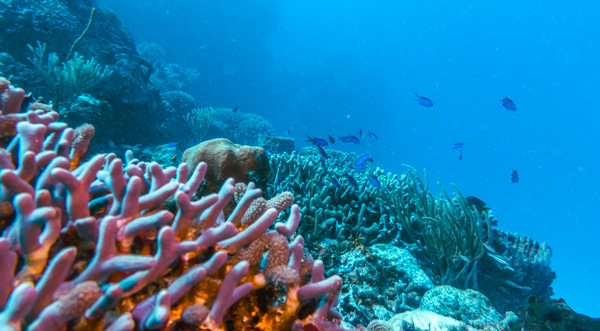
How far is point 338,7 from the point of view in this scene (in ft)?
330

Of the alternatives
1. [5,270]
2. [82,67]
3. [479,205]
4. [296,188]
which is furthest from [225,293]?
[82,67]

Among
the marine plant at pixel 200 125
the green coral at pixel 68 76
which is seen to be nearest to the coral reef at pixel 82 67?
the green coral at pixel 68 76

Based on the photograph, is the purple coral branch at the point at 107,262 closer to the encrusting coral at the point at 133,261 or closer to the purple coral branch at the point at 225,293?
the encrusting coral at the point at 133,261

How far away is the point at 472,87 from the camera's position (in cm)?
10275

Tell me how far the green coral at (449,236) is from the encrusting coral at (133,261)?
11.3 feet

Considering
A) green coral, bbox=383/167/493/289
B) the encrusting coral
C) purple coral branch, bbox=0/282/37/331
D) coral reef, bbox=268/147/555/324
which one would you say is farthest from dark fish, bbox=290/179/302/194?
purple coral branch, bbox=0/282/37/331

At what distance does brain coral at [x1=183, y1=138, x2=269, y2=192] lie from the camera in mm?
3922

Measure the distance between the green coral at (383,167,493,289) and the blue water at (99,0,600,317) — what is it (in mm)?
58325

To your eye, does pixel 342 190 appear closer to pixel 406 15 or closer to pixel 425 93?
pixel 425 93

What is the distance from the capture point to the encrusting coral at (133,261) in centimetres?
93

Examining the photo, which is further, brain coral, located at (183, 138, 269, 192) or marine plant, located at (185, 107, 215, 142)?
marine plant, located at (185, 107, 215, 142)

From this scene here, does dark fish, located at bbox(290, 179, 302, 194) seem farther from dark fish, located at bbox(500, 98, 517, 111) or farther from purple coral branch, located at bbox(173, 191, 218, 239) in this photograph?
dark fish, located at bbox(500, 98, 517, 111)

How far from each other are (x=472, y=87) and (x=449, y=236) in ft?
391

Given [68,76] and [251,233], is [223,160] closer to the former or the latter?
[251,233]
